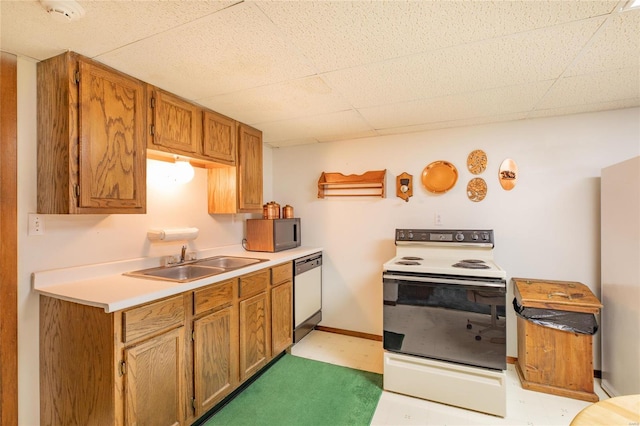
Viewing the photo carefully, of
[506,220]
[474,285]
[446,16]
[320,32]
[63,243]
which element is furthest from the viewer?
[506,220]

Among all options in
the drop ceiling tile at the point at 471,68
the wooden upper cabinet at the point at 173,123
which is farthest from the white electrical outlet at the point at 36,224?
the drop ceiling tile at the point at 471,68

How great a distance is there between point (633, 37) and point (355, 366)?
108 inches

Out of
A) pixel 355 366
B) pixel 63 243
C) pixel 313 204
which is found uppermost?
pixel 313 204

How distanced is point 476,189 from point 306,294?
1.93 m

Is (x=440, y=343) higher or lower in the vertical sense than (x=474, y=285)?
lower

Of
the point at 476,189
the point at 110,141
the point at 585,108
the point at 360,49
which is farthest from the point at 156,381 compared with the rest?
the point at 585,108

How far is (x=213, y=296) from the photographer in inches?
74.6

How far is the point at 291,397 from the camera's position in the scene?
212 centimetres

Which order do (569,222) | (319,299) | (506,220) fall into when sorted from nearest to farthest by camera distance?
(569,222)
(506,220)
(319,299)

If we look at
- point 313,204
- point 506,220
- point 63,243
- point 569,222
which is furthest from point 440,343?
point 63,243

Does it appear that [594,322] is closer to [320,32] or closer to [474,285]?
[474,285]

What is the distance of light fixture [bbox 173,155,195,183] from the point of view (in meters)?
2.27

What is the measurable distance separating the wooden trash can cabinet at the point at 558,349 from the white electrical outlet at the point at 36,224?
10.4ft

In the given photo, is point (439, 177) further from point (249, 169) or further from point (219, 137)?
point (219, 137)
